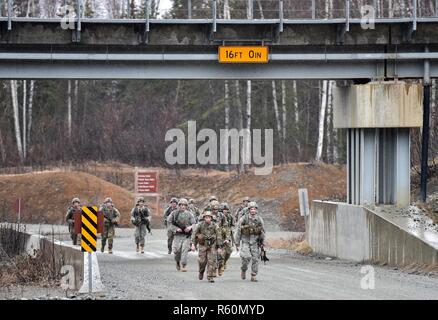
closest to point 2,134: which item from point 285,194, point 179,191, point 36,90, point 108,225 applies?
point 36,90

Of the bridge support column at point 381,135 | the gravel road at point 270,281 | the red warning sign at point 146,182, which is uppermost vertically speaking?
the bridge support column at point 381,135

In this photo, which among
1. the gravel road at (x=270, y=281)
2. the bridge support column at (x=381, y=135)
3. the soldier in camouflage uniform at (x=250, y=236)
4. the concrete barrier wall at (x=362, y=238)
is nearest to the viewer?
the gravel road at (x=270, y=281)

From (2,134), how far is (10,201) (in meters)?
13.9

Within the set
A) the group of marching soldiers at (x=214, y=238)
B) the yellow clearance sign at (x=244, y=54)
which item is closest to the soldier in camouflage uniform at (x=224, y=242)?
the group of marching soldiers at (x=214, y=238)

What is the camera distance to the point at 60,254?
81.8ft

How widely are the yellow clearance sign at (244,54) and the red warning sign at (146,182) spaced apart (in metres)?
19.1

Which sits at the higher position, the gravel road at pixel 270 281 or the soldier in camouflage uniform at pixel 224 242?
the soldier in camouflage uniform at pixel 224 242

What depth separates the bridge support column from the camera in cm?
3119

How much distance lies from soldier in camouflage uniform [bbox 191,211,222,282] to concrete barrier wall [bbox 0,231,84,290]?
2598mm

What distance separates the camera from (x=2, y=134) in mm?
66500

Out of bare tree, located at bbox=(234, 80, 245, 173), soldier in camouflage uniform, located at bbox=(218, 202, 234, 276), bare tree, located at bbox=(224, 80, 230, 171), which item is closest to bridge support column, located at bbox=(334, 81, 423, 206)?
soldier in camouflage uniform, located at bbox=(218, 202, 234, 276)

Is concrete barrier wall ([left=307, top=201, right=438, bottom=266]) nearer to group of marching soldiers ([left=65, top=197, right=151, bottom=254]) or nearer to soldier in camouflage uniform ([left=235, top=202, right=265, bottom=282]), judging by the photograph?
soldier in camouflage uniform ([left=235, top=202, right=265, bottom=282])

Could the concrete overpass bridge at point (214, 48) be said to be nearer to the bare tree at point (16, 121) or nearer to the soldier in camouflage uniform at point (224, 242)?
the soldier in camouflage uniform at point (224, 242)

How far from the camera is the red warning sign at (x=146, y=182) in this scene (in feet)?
164
